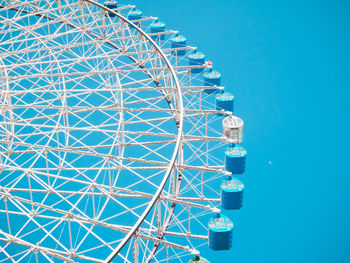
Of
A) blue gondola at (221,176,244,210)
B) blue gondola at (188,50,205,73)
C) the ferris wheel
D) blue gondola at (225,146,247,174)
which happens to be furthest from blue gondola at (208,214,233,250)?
blue gondola at (188,50,205,73)

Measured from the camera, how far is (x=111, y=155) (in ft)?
56.9

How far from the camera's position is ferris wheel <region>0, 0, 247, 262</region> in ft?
53.9

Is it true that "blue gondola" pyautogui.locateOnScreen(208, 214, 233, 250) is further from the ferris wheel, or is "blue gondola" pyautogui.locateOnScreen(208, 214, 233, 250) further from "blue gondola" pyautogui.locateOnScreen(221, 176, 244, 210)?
"blue gondola" pyautogui.locateOnScreen(221, 176, 244, 210)

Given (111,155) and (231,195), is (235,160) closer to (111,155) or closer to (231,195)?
(231,195)

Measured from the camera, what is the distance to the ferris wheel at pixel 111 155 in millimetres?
16422

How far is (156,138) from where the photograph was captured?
33.9 m

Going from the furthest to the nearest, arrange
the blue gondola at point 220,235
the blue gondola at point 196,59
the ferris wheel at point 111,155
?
the blue gondola at point 196,59 → the ferris wheel at point 111,155 → the blue gondola at point 220,235

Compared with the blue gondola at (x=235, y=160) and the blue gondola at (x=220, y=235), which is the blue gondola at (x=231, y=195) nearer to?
the blue gondola at (x=235, y=160)

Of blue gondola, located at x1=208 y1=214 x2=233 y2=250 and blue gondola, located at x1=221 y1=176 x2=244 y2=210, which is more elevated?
blue gondola, located at x1=221 y1=176 x2=244 y2=210

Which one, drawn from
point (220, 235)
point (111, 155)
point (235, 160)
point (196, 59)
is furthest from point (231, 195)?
point (196, 59)

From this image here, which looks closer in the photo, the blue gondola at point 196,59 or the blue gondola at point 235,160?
the blue gondola at point 235,160

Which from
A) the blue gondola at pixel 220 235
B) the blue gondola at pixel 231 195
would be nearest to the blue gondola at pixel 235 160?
the blue gondola at pixel 231 195

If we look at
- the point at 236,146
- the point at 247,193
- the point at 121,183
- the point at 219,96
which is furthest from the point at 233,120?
the point at 121,183

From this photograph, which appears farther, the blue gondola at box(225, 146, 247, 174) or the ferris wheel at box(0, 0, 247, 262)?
the blue gondola at box(225, 146, 247, 174)
